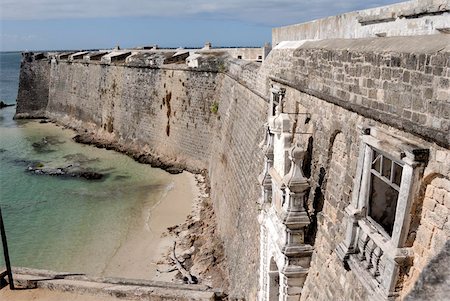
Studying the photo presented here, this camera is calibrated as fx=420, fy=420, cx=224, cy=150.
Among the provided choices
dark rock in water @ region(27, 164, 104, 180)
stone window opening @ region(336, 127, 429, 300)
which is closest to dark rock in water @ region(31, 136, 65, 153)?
dark rock in water @ region(27, 164, 104, 180)

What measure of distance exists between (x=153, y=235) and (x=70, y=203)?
7046 millimetres

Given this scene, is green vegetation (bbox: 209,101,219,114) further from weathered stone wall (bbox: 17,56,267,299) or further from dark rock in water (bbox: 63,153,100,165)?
dark rock in water (bbox: 63,153,100,165)

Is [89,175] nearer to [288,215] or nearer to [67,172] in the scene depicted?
[67,172]

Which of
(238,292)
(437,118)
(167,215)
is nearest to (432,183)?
(437,118)

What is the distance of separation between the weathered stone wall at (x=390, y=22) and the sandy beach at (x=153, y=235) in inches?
428

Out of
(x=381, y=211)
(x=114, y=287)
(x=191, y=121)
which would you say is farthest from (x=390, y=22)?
(x=191, y=121)

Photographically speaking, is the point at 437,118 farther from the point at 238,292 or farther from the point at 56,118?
the point at 56,118

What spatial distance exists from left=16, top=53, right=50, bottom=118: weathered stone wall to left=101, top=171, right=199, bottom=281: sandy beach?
88.0 feet

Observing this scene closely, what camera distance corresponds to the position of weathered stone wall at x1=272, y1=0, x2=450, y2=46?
4469mm

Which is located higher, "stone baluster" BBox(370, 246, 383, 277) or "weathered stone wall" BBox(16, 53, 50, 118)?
"stone baluster" BBox(370, 246, 383, 277)

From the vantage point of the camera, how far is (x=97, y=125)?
34.7m

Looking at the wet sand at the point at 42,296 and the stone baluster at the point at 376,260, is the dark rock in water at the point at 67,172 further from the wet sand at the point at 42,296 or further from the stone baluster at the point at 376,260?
the stone baluster at the point at 376,260

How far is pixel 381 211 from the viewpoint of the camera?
5.16 m

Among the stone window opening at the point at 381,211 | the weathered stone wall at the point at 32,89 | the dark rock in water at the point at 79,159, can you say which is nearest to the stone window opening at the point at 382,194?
the stone window opening at the point at 381,211
